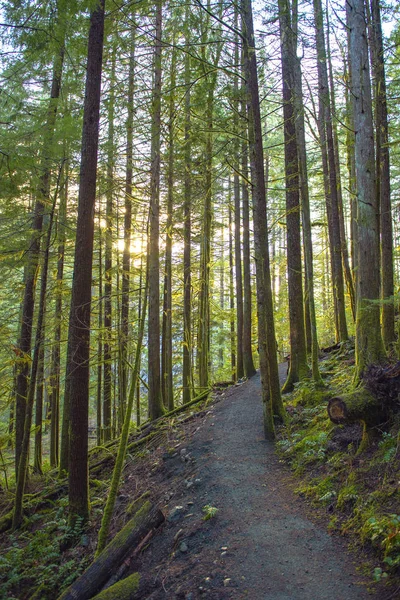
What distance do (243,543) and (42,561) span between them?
4.16 metres

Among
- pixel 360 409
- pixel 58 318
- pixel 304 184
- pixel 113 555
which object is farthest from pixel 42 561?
pixel 304 184

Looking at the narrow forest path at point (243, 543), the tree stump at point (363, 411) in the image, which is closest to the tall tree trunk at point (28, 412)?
the narrow forest path at point (243, 543)

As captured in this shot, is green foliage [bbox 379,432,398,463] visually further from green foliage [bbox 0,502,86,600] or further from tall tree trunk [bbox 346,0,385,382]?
green foliage [bbox 0,502,86,600]

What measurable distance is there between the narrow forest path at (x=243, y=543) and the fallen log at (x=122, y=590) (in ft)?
0.41

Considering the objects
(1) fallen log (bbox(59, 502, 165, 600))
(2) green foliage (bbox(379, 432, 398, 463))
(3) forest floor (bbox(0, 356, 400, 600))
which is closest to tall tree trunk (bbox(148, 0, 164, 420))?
(3) forest floor (bbox(0, 356, 400, 600))

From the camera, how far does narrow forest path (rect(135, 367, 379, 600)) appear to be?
12.1 ft

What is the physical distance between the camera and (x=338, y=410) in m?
5.27

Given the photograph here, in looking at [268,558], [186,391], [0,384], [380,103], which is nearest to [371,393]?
[268,558]

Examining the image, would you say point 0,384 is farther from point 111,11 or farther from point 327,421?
point 111,11

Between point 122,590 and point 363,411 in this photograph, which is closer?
point 122,590

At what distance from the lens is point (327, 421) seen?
6.97 meters

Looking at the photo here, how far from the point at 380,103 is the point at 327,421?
6.80m

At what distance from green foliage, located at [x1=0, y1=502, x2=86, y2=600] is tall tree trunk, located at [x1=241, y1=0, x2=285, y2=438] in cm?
413

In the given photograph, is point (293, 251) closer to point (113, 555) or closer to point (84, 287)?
point (84, 287)
